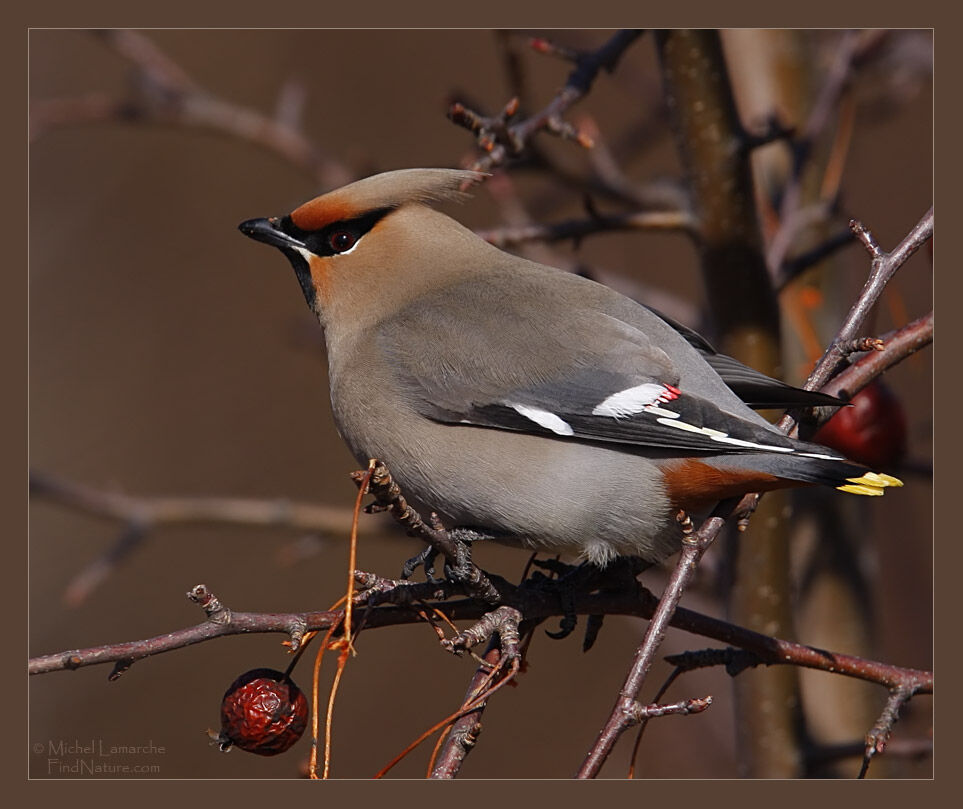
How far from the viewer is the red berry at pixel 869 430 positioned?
335 centimetres

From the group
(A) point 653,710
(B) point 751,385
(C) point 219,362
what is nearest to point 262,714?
(A) point 653,710

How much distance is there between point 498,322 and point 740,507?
2.42 ft

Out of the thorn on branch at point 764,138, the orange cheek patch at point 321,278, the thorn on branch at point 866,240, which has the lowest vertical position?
the thorn on branch at point 866,240

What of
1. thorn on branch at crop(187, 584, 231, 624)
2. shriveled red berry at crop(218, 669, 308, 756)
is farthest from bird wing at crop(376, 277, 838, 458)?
thorn on branch at crop(187, 584, 231, 624)

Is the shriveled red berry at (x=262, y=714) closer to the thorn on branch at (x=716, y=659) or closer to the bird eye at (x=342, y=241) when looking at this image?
the thorn on branch at (x=716, y=659)

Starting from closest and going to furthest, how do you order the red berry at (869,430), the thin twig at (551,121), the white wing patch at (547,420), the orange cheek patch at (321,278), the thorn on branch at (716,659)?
the thorn on branch at (716,659) → the white wing patch at (547,420) → the thin twig at (551,121) → the red berry at (869,430) → the orange cheek patch at (321,278)

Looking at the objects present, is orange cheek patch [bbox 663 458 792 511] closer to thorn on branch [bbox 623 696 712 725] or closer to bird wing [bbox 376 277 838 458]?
bird wing [bbox 376 277 838 458]

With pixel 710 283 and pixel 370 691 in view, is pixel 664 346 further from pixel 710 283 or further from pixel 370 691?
pixel 370 691

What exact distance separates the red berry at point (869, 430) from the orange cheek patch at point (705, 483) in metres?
0.77

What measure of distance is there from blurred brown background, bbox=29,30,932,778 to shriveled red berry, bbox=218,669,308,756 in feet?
11.6

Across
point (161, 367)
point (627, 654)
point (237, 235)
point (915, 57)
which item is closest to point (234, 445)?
point (161, 367)

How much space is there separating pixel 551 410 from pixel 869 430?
1.05 m

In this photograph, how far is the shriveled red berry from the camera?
2336 mm

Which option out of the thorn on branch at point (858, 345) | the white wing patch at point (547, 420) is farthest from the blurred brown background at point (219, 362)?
the thorn on branch at point (858, 345)
